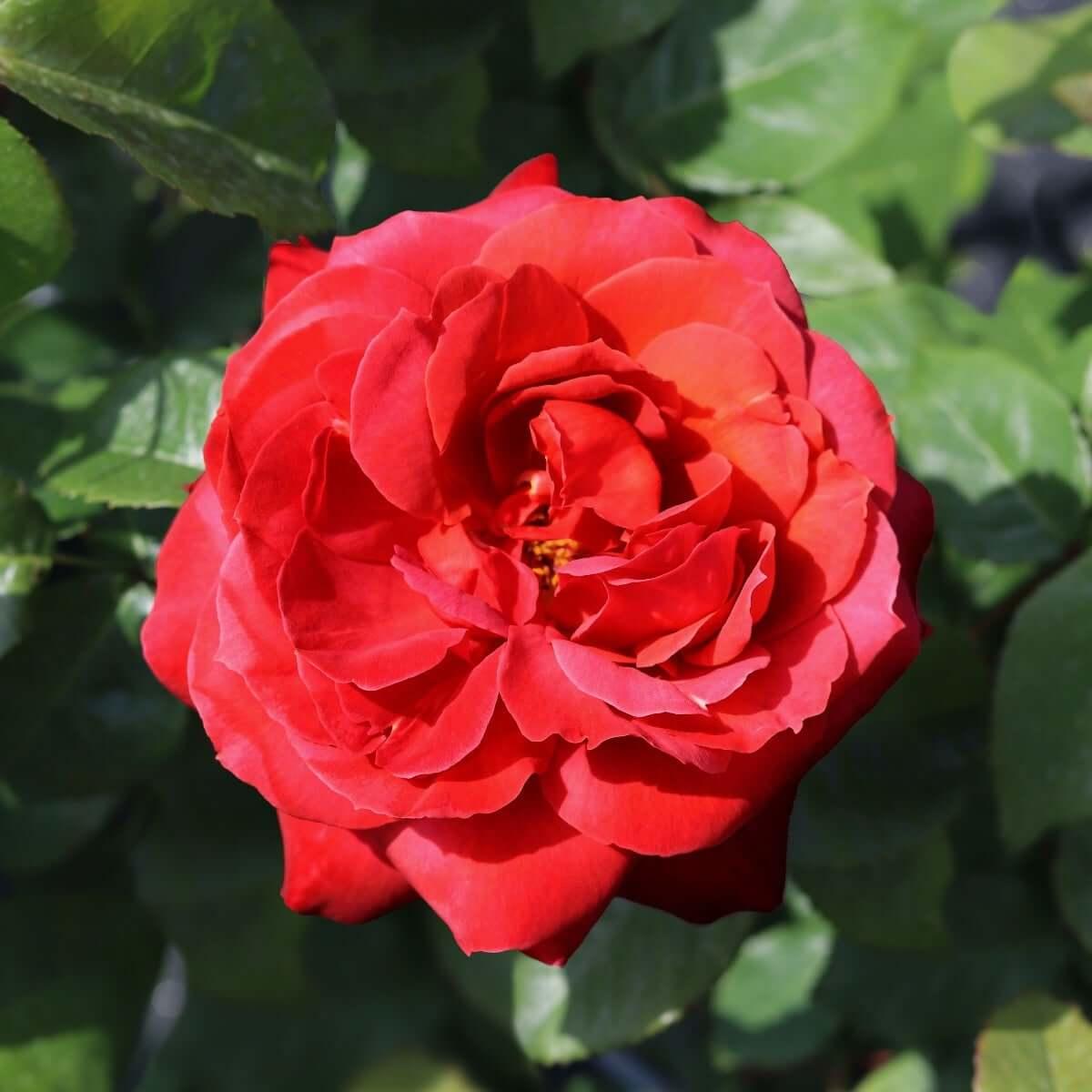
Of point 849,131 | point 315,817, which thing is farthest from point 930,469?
point 315,817

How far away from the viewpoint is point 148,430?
23.8 inches

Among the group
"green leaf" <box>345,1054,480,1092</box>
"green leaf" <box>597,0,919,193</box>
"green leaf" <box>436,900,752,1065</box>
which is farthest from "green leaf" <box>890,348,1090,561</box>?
"green leaf" <box>345,1054,480,1092</box>

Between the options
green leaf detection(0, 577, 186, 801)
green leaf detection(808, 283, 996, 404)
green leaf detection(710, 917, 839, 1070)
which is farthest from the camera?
green leaf detection(710, 917, 839, 1070)

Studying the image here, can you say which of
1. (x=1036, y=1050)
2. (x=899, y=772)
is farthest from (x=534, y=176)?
(x=1036, y=1050)

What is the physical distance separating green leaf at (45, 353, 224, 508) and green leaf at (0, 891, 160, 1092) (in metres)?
0.36

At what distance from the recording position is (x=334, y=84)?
69cm

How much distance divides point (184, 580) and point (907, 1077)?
2.31 feet

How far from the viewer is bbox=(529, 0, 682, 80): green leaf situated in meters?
0.67

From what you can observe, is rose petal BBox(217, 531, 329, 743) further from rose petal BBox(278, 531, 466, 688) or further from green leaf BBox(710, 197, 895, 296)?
green leaf BBox(710, 197, 895, 296)

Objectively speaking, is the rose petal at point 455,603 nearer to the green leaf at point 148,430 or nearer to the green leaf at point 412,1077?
the green leaf at point 148,430

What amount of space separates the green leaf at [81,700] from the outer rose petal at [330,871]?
17 centimetres

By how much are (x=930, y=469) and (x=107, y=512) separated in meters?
0.48

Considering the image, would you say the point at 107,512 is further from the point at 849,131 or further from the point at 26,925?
the point at 849,131

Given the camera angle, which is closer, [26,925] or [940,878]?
[940,878]
